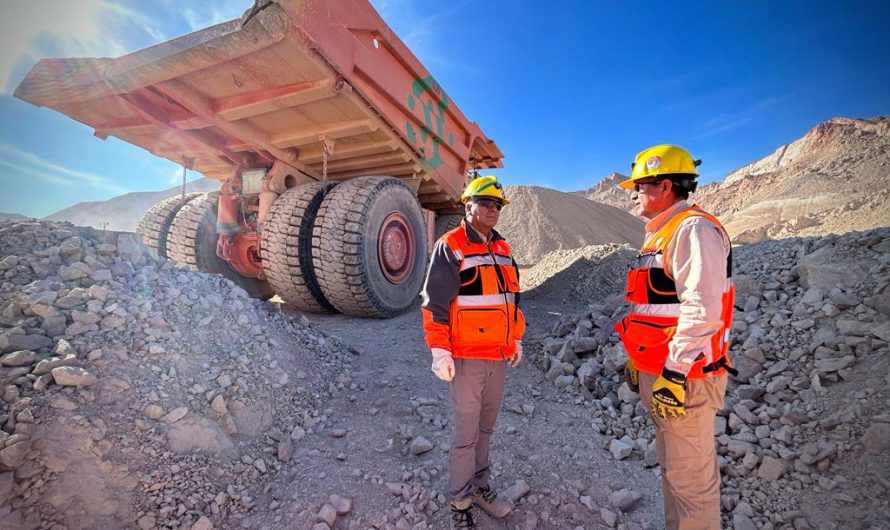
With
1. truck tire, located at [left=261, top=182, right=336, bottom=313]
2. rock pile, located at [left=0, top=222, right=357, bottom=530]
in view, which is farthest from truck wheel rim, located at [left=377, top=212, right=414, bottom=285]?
rock pile, located at [left=0, top=222, right=357, bottom=530]

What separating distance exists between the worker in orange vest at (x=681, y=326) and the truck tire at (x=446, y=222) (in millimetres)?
5930

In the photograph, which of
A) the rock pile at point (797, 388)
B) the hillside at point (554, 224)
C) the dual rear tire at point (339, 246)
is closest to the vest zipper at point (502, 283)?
the rock pile at point (797, 388)

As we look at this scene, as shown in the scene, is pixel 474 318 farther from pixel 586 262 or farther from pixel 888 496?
pixel 586 262

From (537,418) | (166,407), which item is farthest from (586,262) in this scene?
(166,407)

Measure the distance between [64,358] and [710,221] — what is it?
3.29 m

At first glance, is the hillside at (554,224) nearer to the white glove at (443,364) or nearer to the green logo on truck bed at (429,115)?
the green logo on truck bed at (429,115)

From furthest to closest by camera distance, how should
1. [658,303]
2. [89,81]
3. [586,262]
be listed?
[586,262], [89,81], [658,303]

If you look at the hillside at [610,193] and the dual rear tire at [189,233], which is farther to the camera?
the hillside at [610,193]

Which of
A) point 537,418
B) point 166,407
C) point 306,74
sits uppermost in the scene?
point 306,74

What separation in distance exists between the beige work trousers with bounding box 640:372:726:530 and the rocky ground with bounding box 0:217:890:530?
0.52 metres

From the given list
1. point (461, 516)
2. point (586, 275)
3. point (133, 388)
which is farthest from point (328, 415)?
point (586, 275)

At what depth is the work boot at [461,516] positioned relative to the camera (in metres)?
1.86

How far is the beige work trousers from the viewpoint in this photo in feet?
5.08

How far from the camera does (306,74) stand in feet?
11.0
